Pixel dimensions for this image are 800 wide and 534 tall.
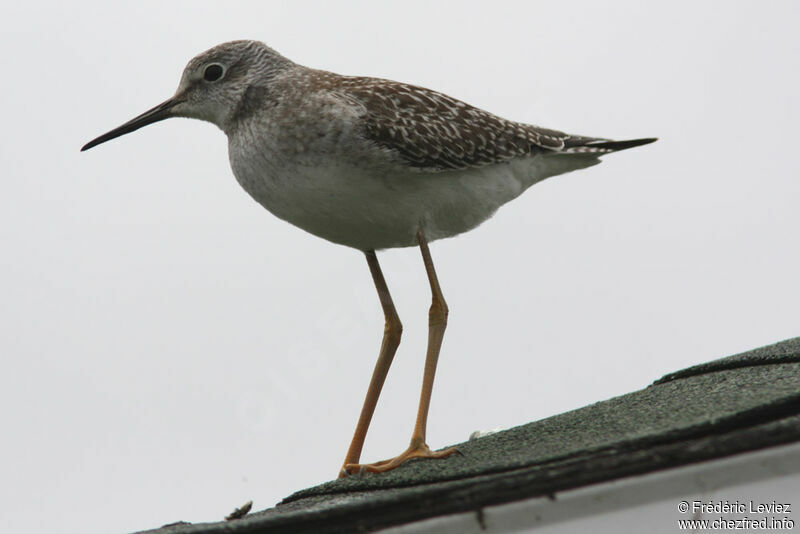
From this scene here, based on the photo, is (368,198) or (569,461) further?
(368,198)

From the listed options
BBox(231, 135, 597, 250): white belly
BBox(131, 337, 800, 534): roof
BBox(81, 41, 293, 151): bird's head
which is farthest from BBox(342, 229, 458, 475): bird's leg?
BBox(81, 41, 293, 151): bird's head

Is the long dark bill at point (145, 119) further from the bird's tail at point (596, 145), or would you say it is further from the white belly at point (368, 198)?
the bird's tail at point (596, 145)

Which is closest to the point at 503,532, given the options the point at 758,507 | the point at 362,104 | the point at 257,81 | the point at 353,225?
the point at 758,507

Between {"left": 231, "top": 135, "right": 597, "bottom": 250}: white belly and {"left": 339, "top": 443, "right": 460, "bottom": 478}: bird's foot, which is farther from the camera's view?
{"left": 231, "top": 135, "right": 597, "bottom": 250}: white belly

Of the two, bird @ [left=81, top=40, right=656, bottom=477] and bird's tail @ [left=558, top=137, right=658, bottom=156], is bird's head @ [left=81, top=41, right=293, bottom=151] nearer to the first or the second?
bird @ [left=81, top=40, right=656, bottom=477]

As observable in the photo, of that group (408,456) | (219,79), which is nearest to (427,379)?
(408,456)

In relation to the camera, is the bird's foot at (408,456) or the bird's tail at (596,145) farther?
the bird's tail at (596,145)

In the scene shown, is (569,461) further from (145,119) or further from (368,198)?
(145,119)

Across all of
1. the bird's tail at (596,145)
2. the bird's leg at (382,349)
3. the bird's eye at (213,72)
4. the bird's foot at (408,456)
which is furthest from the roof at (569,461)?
the bird's eye at (213,72)
